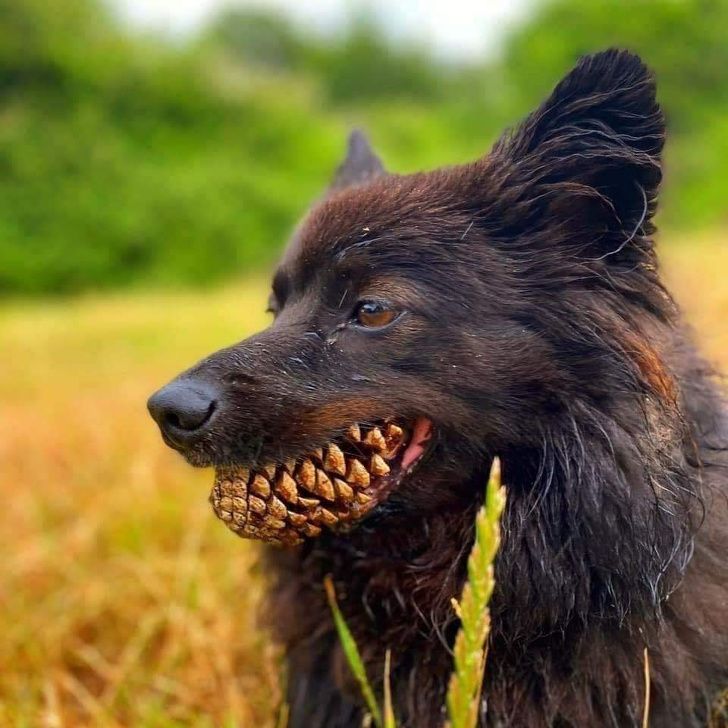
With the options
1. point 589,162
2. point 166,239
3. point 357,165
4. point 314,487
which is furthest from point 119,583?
point 166,239

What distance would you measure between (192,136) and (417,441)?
83.2 feet

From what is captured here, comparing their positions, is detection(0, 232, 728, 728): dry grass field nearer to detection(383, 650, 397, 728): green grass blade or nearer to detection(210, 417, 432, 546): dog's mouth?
detection(383, 650, 397, 728): green grass blade

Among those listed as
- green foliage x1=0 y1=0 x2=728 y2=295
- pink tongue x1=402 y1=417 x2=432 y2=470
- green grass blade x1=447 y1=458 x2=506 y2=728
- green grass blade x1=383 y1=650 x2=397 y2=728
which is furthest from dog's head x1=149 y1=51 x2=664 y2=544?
green foliage x1=0 y1=0 x2=728 y2=295

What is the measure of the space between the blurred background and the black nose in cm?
87

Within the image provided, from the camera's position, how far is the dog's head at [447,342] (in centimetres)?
174

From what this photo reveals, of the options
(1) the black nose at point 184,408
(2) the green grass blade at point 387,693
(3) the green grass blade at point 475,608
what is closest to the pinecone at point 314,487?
(1) the black nose at point 184,408

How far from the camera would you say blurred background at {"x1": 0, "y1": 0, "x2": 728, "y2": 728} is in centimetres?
276

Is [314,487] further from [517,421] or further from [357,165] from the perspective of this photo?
[357,165]

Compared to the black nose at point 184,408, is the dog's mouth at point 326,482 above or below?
below

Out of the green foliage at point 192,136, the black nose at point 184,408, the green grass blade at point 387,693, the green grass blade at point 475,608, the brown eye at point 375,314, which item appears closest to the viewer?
the green grass blade at point 475,608

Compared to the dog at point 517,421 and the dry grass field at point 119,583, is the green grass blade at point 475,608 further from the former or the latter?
the dry grass field at point 119,583

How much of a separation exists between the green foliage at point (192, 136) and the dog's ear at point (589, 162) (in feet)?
56.3

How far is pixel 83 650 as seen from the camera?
109 inches

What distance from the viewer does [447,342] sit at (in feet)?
5.80
